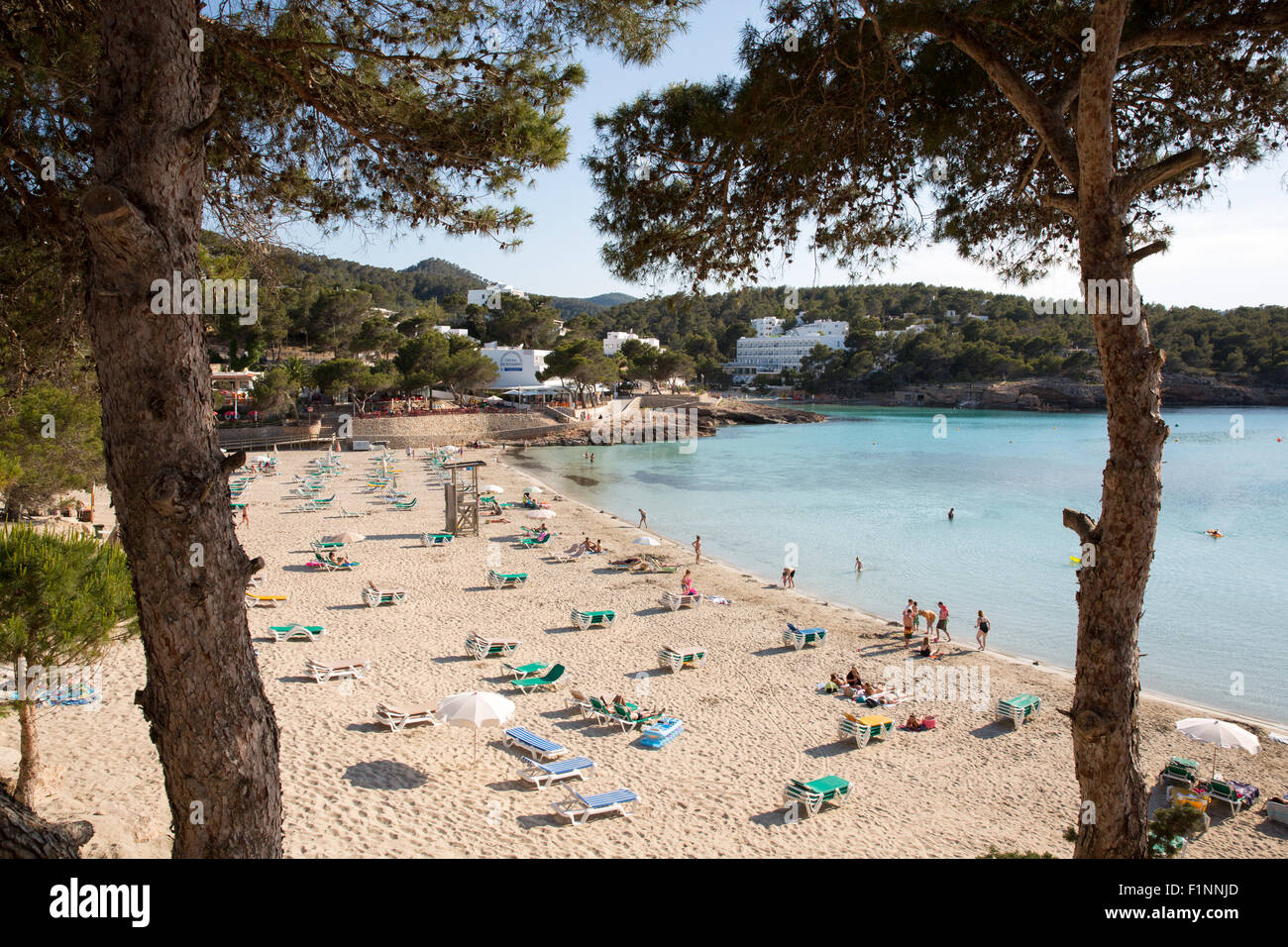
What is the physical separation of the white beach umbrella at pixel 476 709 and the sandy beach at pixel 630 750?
482mm

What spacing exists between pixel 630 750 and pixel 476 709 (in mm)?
1818

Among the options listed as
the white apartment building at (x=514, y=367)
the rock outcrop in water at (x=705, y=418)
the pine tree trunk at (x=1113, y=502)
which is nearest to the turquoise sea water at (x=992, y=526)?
the rock outcrop in water at (x=705, y=418)

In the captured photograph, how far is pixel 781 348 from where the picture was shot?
387 feet

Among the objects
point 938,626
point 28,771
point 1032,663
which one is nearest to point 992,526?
point 938,626

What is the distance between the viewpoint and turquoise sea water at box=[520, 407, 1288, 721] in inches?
602

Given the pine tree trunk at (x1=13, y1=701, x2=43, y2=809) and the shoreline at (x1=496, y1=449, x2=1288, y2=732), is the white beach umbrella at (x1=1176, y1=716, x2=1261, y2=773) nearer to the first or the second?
the shoreline at (x1=496, y1=449, x2=1288, y2=732)

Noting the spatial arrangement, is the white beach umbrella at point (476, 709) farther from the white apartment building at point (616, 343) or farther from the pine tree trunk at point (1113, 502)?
the white apartment building at point (616, 343)

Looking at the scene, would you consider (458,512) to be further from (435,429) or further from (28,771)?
(435,429)

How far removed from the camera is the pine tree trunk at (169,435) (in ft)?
8.95
